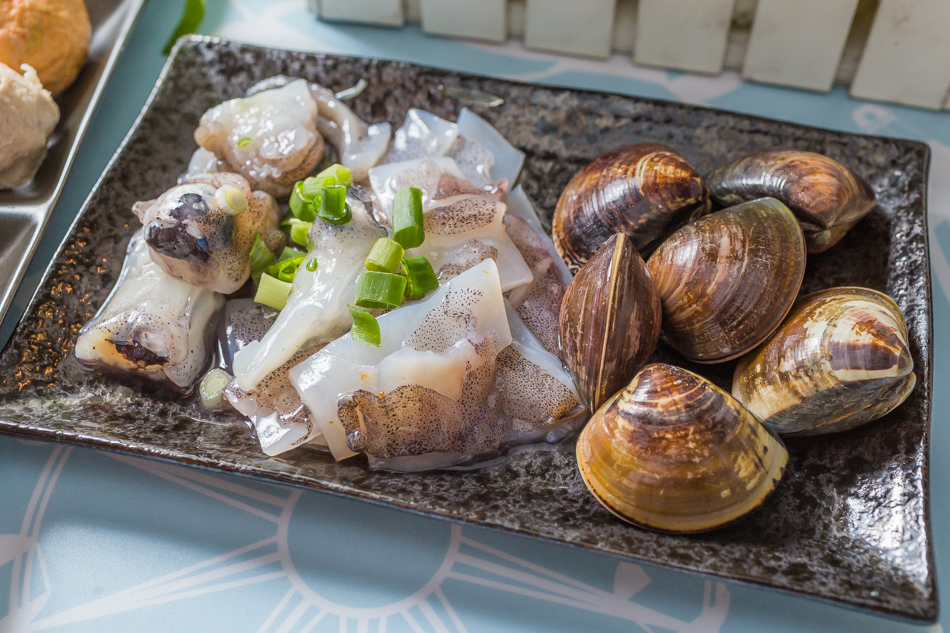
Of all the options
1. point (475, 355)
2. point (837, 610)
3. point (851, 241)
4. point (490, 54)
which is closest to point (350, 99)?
point (490, 54)

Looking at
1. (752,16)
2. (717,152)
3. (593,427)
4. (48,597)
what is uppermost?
(752,16)

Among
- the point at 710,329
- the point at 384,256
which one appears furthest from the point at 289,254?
the point at 710,329

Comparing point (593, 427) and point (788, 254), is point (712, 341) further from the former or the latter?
point (593, 427)

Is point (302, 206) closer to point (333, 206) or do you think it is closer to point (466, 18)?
point (333, 206)

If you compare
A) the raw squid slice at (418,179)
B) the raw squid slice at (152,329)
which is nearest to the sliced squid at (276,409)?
the raw squid slice at (152,329)

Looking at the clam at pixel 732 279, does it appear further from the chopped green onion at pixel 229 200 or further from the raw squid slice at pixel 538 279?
the chopped green onion at pixel 229 200
